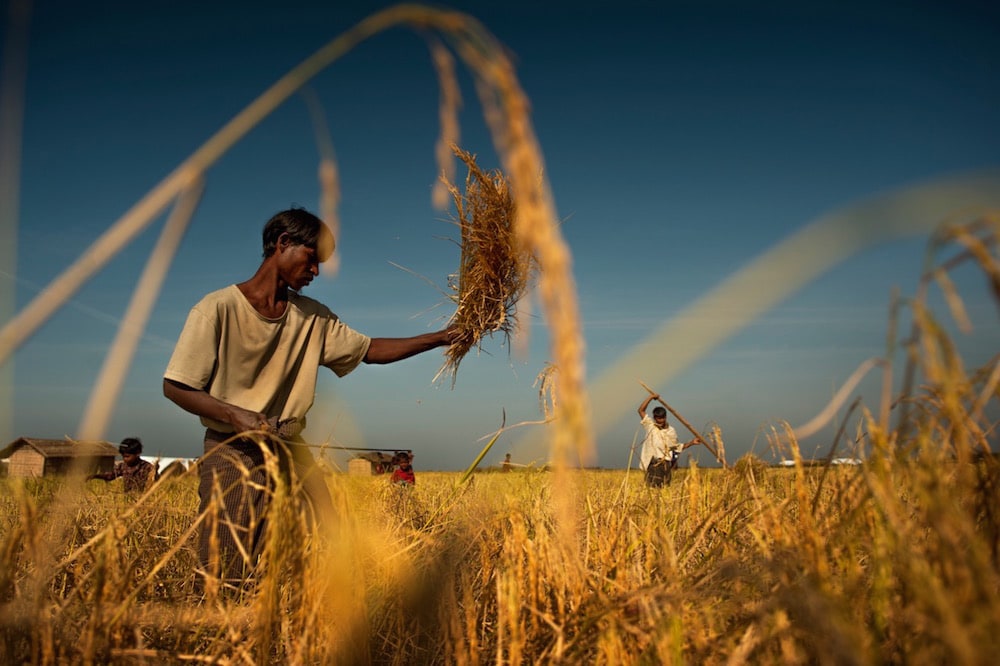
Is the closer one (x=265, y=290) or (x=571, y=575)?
(x=571, y=575)

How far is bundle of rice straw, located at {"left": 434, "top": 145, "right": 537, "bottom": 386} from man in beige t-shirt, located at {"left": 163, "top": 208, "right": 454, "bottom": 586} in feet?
2.21

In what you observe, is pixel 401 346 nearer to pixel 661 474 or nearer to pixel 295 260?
pixel 295 260

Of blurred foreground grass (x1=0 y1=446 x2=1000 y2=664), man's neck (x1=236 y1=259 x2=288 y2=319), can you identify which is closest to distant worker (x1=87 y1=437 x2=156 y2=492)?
man's neck (x1=236 y1=259 x2=288 y2=319)

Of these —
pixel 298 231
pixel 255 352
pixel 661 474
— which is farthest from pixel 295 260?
pixel 661 474

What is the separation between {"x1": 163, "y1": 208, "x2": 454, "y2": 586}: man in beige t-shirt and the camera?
8.87ft

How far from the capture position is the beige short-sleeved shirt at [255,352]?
2.75 meters

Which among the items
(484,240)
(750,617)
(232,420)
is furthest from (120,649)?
(484,240)

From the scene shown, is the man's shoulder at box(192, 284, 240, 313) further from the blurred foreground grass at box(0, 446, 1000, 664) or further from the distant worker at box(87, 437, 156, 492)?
the distant worker at box(87, 437, 156, 492)

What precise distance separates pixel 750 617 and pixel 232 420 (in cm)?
192

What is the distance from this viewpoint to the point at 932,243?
2.94 feet

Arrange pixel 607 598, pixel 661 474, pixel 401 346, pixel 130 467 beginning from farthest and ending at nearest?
pixel 130 467, pixel 661 474, pixel 401 346, pixel 607 598

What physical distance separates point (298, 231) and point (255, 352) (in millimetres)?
593

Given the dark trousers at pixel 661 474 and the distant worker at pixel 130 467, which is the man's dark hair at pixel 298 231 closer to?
the dark trousers at pixel 661 474

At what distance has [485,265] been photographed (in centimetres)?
355
